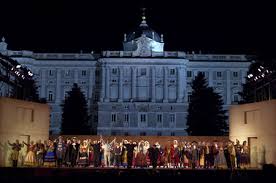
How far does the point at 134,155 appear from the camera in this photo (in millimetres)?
25375

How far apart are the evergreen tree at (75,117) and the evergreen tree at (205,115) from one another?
13329mm

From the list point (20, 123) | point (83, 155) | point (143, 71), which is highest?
point (143, 71)

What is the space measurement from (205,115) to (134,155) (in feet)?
117

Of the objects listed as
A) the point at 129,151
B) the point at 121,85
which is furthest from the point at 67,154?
the point at 121,85

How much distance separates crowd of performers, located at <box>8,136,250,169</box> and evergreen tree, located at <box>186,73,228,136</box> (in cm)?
3264

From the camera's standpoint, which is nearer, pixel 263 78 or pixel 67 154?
pixel 67 154

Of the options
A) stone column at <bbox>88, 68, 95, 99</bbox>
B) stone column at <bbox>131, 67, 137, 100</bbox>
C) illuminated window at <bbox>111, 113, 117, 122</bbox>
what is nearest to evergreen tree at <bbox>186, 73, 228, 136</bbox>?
stone column at <bbox>131, 67, 137, 100</bbox>

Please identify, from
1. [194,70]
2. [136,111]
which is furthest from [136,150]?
[194,70]

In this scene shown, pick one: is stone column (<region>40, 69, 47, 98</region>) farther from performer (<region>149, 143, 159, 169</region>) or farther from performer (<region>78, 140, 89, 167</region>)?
performer (<region>149, 143, 159, 169</region>)

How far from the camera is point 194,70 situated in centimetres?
8131

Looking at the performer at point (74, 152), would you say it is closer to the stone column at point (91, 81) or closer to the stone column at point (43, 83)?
the stone column at point (91, 81)

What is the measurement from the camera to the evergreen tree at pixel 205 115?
192ft

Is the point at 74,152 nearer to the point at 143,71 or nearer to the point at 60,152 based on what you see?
the point at 60,152

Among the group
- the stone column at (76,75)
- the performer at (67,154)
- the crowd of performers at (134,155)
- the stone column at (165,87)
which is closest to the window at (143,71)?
the stone column at (165,87)
